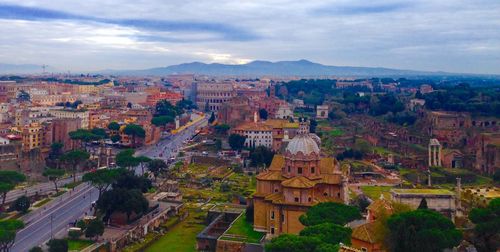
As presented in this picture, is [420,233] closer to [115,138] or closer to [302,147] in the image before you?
[302,147]

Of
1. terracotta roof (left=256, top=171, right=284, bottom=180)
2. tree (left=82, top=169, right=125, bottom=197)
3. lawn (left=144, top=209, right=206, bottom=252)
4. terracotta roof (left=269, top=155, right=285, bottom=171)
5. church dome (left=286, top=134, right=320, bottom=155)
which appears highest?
church dome (left=286, top=134, right=320, bottom=155)

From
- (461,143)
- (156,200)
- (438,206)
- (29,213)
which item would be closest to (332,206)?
(438,206)

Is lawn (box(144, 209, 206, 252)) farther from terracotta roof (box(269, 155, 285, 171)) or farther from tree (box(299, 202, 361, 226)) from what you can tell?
tree (box(299, 202, 361, 226))

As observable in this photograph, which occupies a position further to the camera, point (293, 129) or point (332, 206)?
point (293, 129)

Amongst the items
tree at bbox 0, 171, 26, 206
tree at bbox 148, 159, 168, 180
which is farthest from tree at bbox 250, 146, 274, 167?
tree at bbox 0, 171, 26, 206

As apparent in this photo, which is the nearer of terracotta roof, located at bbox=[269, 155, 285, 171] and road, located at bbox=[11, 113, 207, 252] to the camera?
road, located at bbox=[11, 113, 207, 252]

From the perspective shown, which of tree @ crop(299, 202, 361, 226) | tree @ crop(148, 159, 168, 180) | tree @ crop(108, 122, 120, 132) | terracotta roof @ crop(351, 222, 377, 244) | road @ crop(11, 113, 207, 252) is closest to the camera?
terracotta roof @ crop(351, 222, 377, 244)

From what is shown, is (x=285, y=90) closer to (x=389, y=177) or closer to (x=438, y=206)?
(x=389, y=177)
